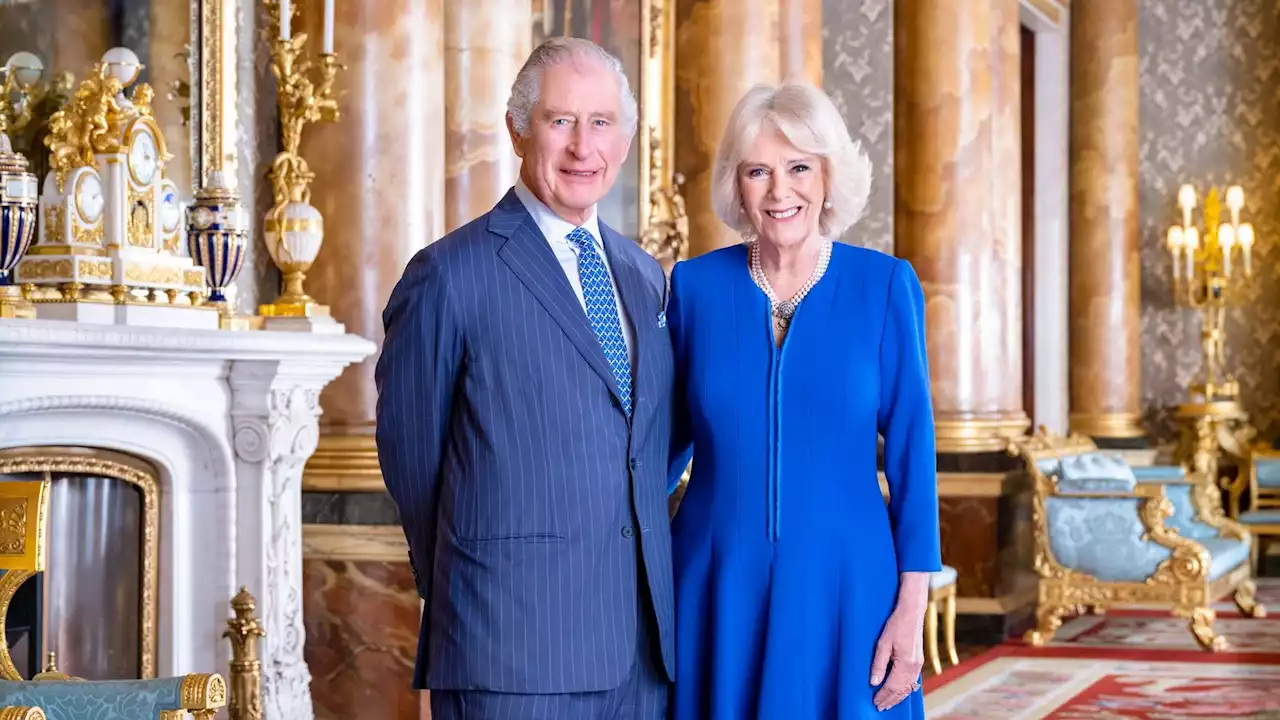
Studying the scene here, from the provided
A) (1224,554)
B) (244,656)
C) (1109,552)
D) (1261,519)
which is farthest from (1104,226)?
(244,656)

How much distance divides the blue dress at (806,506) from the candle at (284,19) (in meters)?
2.34

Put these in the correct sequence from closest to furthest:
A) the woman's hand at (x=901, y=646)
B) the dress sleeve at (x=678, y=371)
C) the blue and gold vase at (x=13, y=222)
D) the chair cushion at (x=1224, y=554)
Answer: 1. the woman's hand at (x=901, y=646)
2. the dress sleeve at (x=678, y=371)
3. the blue and gold vase at (x=13, y=222)
4. the chair cushion at (x=1224, y=554)

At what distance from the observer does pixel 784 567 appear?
2.63 m

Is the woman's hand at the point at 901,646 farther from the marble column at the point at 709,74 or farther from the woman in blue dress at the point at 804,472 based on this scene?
the marble column at the point at 709,74

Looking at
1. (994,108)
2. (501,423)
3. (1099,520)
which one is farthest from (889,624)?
(994,108)

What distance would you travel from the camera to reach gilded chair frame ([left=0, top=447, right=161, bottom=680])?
397cm

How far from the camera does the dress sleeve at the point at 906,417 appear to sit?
2.66 meters

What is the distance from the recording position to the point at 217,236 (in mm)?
4309

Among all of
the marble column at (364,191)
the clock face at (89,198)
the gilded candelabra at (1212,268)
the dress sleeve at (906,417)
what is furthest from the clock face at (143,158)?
the gilded candelabra at (1212,268)

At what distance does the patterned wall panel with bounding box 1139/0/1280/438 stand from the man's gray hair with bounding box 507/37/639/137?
11.7 meters

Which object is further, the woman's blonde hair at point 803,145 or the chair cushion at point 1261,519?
the chair cushion at point 1261,519

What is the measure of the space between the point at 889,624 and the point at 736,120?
872mm

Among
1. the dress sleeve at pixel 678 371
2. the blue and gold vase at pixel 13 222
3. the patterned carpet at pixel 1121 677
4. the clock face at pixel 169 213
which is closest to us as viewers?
the dress sleeve at pixel 678 371

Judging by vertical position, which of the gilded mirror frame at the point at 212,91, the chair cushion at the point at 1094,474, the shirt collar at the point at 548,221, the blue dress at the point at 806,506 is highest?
the gilded mirror frame at the point at 212,91
